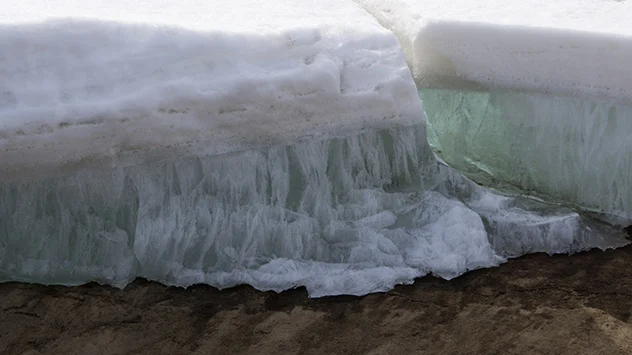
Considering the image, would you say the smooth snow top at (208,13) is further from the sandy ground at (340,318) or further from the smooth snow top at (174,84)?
the sandy ground at (340,318)

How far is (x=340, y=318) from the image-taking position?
5.37ft

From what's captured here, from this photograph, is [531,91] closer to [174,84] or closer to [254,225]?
[254,225]

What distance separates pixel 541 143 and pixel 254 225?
722 millimetres

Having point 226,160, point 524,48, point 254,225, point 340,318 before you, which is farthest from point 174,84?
point 524,48

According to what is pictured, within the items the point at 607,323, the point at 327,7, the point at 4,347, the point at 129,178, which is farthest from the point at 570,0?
the point at 4,347

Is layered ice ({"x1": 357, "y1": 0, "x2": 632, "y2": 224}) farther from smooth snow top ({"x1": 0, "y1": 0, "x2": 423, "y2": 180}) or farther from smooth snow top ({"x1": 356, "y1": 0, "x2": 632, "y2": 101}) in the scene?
smooth snow top ({"x1": 0, "y1": 0, "x2": 423, "y2": 180})

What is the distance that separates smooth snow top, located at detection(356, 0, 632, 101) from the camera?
69.6 inches

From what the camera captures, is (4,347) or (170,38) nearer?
(4,347)

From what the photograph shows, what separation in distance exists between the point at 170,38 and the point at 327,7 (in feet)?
1.56

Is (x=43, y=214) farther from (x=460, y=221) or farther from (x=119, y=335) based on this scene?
(x=460, y=221)

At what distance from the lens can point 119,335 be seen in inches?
62.5

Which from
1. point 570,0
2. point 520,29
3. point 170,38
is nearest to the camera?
point 170,38

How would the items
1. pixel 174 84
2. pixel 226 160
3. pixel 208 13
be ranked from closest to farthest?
1. pixel 174 84
2. pixel 226 160
3. pixel 208 13

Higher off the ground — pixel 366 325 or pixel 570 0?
pixel 570 0
